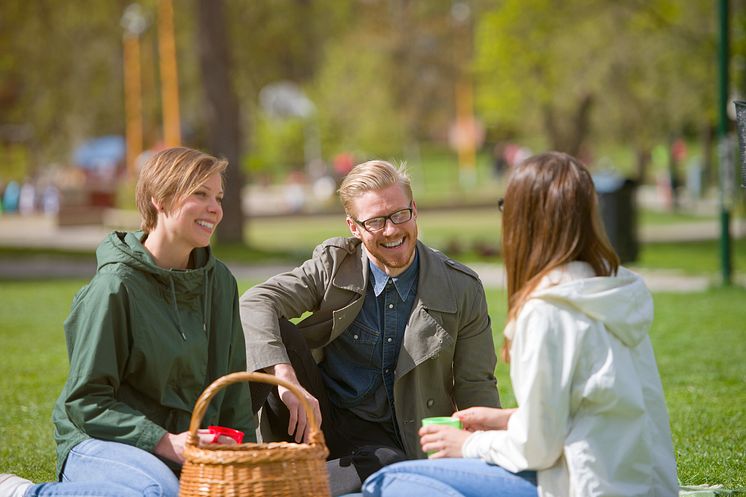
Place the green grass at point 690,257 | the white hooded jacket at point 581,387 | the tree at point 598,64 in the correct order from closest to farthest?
the white hooded jacket at point 581,387 < the green grass at point 690,257 < the tree at point 598,64

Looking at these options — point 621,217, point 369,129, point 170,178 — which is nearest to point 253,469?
point 170,178

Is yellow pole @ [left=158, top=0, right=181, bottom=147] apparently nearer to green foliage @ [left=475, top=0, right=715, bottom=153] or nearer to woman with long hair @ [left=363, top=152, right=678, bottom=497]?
green foliage @ [left=475, top=0, right=715, bottom=153]

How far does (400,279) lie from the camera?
460 cm

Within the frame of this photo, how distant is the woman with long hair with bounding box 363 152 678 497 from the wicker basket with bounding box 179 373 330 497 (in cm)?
28

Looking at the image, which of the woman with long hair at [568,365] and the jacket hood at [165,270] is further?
the jacket hood at [165,270]

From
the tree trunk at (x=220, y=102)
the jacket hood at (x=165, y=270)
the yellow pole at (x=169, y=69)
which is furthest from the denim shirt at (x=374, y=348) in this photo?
the yellow pole at (x=169, y=69)

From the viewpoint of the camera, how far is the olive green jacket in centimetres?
444

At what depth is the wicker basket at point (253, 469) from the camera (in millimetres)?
3246

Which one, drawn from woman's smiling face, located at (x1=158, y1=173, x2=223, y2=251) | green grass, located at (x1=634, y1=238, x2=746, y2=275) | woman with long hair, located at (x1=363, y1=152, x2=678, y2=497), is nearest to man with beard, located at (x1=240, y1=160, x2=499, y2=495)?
woman's smiling face, located at (x1=158, y1=173, x2=223, y2=251)

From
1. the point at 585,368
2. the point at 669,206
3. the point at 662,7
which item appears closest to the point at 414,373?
the point at 585,368

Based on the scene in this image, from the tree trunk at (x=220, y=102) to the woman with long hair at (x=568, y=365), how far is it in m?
18.9

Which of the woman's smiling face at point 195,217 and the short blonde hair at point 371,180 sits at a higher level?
the short blonde hair at point 371,180

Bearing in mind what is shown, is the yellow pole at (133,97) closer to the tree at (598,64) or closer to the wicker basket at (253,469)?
the tree at (598,64)

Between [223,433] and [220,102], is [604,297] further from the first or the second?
[220,102]
